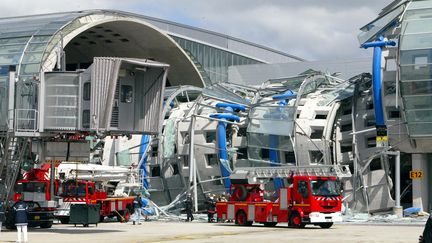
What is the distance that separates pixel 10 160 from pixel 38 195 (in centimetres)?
333

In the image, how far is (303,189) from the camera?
39.0 meters

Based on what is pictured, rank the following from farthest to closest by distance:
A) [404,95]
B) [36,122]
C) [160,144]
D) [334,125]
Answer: [160,144] → [334,125] → [404,95] → [36,122]

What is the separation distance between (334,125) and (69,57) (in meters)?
29.7

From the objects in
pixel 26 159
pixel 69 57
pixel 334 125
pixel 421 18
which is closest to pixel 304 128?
pixel 334 125

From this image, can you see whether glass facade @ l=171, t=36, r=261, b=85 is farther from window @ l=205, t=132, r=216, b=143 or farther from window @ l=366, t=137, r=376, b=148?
window @ l=366, t=137, r=376, b=148

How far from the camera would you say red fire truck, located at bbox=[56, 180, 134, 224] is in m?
45.3

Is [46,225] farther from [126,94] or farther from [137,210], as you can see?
[126,94]

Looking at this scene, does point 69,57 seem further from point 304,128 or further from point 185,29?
point 304,128

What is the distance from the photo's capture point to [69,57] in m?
74.2

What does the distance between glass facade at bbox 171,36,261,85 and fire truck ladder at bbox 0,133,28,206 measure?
49.4m

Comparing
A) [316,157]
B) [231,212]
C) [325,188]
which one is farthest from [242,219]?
[316,157]

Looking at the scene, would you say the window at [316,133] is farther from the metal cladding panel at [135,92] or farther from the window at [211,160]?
the metal cladding panel at [135,92]

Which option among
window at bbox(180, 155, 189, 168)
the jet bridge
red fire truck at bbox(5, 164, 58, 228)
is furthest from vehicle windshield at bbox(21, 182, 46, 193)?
window at bbox(180, 155, 189, 168)

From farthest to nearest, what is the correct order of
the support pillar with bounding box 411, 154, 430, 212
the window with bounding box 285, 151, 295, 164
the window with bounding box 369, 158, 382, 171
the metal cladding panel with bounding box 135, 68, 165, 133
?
1. the window with bounding box 285, 151, 295, 164
2. the window with bounding box 369, 158, 382, 171
3. the support pillar with bounding box 411, 154, 430, 212
4. the metal cladding panel with bounding box 135, 68, 165, 133
